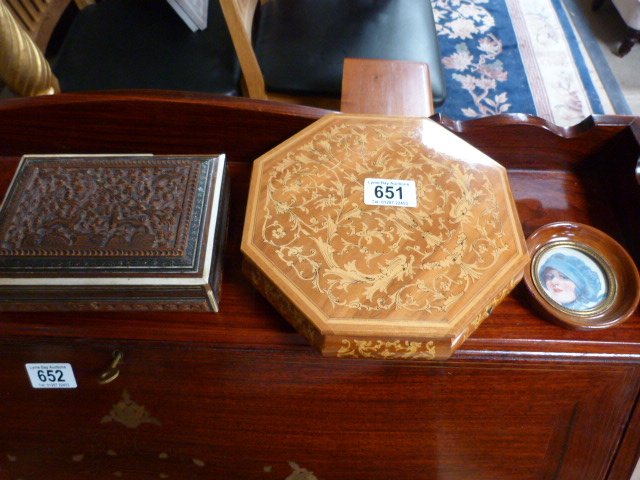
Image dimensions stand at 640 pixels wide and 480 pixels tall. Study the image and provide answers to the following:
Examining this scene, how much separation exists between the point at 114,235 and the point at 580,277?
0.59m

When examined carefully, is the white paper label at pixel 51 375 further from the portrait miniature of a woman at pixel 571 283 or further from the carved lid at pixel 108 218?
the portrait miniature of a woman at pixel 571 283

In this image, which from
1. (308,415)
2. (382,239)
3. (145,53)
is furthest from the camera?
(145,53)

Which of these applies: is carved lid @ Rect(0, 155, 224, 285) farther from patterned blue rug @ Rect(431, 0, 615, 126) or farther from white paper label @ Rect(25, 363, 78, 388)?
patterned blue rug @ Rect(431, 0, 615, 126)

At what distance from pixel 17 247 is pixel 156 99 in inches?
10.9

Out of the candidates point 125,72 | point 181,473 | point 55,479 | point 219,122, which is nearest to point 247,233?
point 219,122

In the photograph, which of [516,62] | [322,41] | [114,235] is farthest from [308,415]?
[516,62]

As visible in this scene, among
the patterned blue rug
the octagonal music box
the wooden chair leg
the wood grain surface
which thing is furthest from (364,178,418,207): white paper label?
Result: the wooden chair leg

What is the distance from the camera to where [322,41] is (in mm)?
1230

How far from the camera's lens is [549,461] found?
75 centimetres

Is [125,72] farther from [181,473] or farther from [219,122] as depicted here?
[181,473]

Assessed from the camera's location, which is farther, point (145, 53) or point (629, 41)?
point (629, 41)

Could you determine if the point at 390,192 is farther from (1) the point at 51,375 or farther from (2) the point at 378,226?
(1) the point at 51,375

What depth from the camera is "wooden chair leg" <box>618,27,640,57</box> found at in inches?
71.3

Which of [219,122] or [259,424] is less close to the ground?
[219,122]
